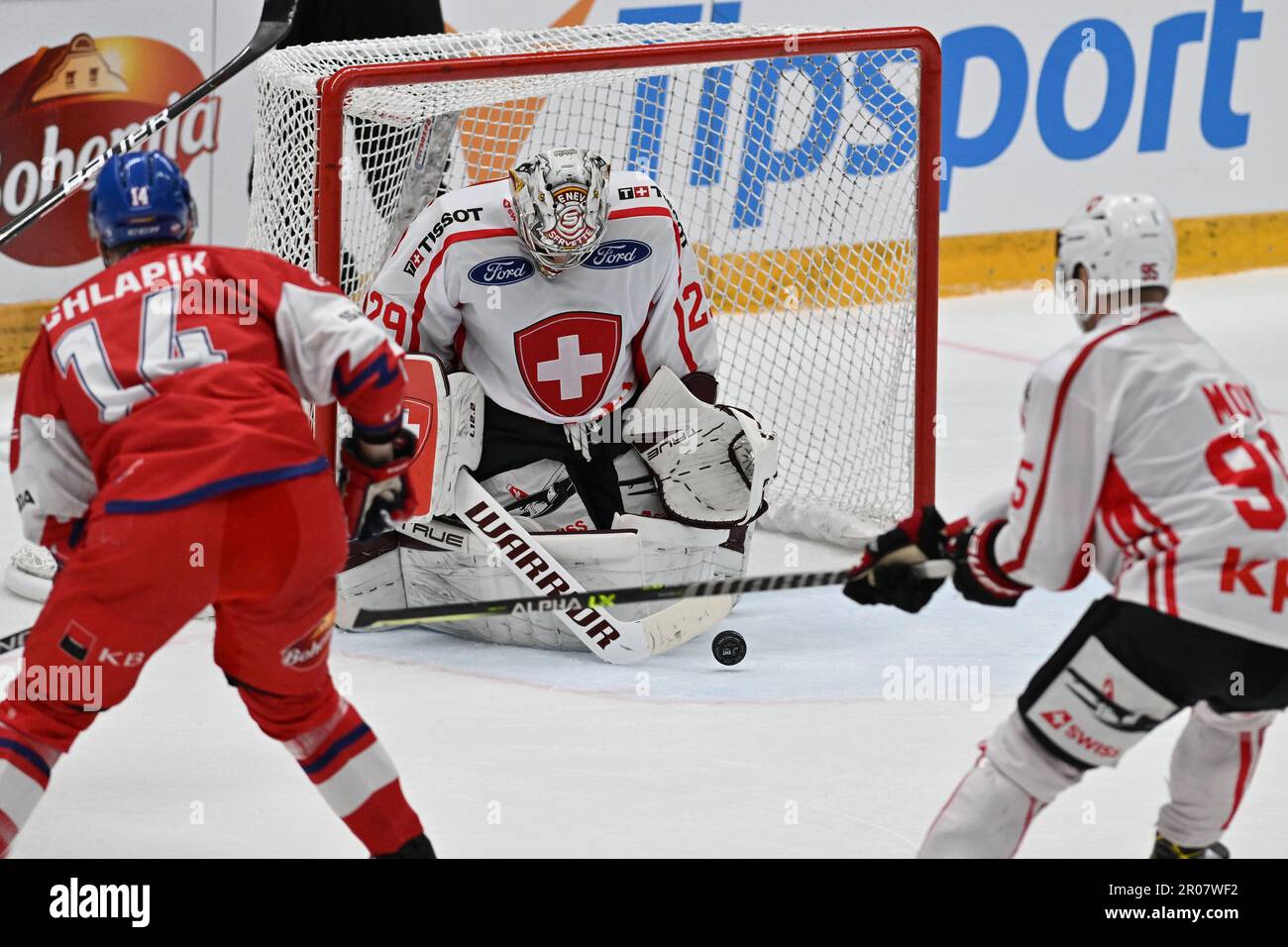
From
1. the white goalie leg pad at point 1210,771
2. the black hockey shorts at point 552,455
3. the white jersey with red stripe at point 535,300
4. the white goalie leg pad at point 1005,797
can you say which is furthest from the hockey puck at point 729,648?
the white goalie leg pad at point 1005,797

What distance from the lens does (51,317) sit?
246 centimetres

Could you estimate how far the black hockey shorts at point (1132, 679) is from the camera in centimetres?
232

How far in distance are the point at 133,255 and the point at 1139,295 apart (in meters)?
1.24

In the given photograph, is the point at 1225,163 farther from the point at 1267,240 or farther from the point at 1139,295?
the point at 1139,295

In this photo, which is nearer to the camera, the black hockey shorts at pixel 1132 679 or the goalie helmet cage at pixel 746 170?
the black hockey shorts at pixel 1132 679

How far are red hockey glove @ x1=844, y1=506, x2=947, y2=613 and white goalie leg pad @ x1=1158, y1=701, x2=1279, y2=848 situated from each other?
1.24ft

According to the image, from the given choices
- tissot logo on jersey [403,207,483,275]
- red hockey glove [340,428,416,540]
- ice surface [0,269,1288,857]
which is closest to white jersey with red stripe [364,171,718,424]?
tissot logo on jersey [403,207,483,275]

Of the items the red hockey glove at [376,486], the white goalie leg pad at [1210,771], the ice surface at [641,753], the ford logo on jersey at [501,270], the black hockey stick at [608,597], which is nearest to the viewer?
the white goalie leg pad at [1210,771]

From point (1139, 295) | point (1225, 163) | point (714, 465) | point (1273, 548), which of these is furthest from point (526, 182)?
point (1225, 163)

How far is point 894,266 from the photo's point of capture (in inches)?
184

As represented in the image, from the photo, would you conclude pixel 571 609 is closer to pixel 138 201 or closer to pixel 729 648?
pixel 729 648

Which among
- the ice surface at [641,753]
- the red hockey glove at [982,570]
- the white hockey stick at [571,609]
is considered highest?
the red hockey glove at [982,570]

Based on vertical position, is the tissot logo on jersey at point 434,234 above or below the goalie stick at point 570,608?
above

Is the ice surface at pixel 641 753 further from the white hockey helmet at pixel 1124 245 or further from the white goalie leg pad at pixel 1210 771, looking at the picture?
the white hockey helmet at pixel 1124 245
